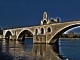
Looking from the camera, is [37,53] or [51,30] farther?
[51,30]

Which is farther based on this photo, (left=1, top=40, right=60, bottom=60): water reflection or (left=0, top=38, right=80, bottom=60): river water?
(left=0, top=38, right=80, bottom=60): river water

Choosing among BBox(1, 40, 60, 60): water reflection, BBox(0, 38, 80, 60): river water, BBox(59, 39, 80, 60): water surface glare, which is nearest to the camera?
BBox(1, 40, 60, 60): water reflection

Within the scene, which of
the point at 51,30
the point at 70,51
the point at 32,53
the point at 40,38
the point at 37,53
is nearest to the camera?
the point at 32,53

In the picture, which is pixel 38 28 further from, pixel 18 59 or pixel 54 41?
pixel 18 59

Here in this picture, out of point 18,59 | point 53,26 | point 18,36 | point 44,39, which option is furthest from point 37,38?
point 18,59

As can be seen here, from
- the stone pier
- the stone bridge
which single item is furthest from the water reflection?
the stone pier

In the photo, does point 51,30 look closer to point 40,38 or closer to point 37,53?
point 40,38

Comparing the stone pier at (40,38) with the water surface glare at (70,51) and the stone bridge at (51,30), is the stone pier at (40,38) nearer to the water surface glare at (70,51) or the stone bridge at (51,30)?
the stone bridge at (51,30)

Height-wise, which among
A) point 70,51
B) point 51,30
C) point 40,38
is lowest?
point 70,51

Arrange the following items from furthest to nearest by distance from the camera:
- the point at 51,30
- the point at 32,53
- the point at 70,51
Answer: the point at 51,30 < the point at 70,51 < the point at 32,53

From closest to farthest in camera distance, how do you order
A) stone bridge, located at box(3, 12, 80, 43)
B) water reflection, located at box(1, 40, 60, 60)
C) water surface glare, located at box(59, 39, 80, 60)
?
water reflection, located at box(1, 40, 60, 60) → water surface glare, located at box(59, 39, 80, 60) → stone bridge, located at box(3, 12, 80, 43)

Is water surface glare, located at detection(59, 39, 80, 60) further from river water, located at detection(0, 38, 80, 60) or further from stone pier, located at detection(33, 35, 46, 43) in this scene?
stone pier, located at detection(33, 35, 46, 43)

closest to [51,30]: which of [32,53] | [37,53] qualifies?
[37,53]

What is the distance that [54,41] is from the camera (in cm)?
5750
